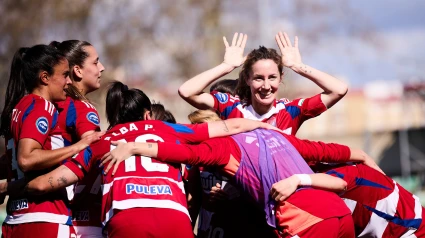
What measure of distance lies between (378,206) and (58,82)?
2503 millimetres

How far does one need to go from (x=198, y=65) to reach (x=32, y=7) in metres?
8.81

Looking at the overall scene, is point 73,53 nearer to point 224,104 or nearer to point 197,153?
point 224,104

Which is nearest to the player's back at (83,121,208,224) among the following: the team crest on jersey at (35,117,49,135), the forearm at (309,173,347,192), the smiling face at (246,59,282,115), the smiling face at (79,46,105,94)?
the team crest on jersey at (35,117,49,135)

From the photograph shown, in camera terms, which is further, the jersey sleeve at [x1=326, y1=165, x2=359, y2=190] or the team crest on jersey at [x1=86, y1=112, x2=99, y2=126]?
the team crest on jersey at [x1=86, y1=112, x2=99, y2=126]

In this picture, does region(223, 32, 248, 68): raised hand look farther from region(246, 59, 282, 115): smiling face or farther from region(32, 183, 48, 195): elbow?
region(32, 183, 48, 195): elbow

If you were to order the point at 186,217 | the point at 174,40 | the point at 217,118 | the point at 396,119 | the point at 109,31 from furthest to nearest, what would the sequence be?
the point at 396,119
the point at 174,40
the point at 109,31
the point at 217,118
the point at 186,217

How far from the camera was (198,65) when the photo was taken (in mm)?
28484

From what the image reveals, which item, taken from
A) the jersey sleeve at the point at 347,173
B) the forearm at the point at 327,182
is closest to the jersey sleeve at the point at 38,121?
the forearm at the point at 327,182

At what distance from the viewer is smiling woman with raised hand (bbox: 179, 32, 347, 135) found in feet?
20.1

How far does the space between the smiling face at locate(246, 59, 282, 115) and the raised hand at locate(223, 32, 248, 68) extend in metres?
0.27

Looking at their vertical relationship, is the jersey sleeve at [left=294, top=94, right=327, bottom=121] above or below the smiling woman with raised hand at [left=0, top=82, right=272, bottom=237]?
above

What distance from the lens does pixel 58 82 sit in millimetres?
5352

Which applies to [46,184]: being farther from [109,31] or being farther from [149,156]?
[109,31]

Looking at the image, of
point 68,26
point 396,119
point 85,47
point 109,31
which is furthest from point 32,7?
point 396,119
